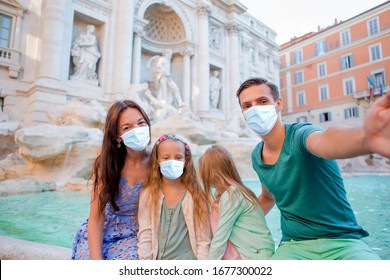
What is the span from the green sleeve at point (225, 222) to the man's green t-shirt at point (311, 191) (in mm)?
206

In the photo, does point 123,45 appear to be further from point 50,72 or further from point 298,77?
point 298,77

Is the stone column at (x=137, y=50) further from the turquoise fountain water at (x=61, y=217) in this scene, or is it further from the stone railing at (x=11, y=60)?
the turquoise fountain water at (x=61, y=217)

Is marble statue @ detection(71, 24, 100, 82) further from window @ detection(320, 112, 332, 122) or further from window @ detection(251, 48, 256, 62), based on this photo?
window @ detection(251, 48, 256, 62)

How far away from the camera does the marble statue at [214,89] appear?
41.6 feet

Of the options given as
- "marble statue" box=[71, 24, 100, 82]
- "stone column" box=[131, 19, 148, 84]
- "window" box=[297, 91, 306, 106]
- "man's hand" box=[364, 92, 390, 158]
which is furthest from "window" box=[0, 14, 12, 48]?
"window" box=[297, 91, 306, 106]

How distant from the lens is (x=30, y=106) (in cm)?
683

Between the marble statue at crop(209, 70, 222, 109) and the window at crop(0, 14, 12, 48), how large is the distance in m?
8.23

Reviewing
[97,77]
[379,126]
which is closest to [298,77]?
[97,77]

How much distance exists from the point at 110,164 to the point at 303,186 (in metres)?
0.87

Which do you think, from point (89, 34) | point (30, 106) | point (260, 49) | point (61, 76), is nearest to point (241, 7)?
point (260, 49)

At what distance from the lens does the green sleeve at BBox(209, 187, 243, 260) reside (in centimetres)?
102

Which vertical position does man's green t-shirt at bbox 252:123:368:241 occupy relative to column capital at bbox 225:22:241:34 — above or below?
below

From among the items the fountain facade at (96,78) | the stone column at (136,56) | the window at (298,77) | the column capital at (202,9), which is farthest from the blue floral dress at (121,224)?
the window at (298,77)
